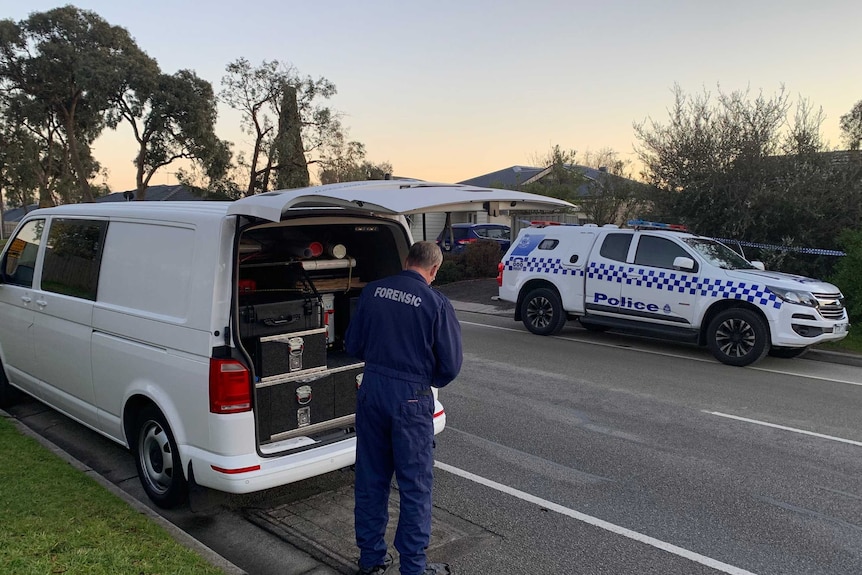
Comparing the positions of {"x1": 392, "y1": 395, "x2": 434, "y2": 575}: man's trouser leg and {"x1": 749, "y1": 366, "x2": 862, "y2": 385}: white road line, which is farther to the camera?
{"x1": 749, "y1": 366, "x2": 862, "y2": 385}: white road line

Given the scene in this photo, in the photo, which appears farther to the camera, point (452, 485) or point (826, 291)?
point (826, 291)

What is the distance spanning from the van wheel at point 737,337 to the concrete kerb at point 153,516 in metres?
7.66

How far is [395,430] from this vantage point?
3.08 m

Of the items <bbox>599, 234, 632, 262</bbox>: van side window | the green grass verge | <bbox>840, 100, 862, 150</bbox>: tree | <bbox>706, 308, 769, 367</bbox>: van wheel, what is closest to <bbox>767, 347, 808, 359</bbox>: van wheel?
<bbox>706, 308, 769, 367</bbox>: van wheel

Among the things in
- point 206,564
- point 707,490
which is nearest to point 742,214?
point 707,490

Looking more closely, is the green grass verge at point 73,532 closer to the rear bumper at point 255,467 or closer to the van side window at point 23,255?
the rear bumper at point 255,467

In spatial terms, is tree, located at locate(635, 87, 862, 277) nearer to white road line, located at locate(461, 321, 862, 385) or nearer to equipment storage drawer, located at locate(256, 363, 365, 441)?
white road line, located at locate(461, 321, 862, 385)

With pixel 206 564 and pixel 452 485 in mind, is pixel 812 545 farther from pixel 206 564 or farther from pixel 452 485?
pixel 206 564

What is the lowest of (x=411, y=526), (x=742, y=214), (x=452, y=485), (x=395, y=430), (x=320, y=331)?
(x=452, y=485)

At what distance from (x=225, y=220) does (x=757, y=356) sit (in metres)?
7.76

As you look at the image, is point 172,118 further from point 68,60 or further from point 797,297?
point 797,297

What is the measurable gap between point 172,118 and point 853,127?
1142 inches

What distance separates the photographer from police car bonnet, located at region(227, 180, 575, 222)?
3277 millimetres

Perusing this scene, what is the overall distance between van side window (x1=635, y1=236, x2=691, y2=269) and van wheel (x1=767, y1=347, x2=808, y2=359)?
78.1 inches
